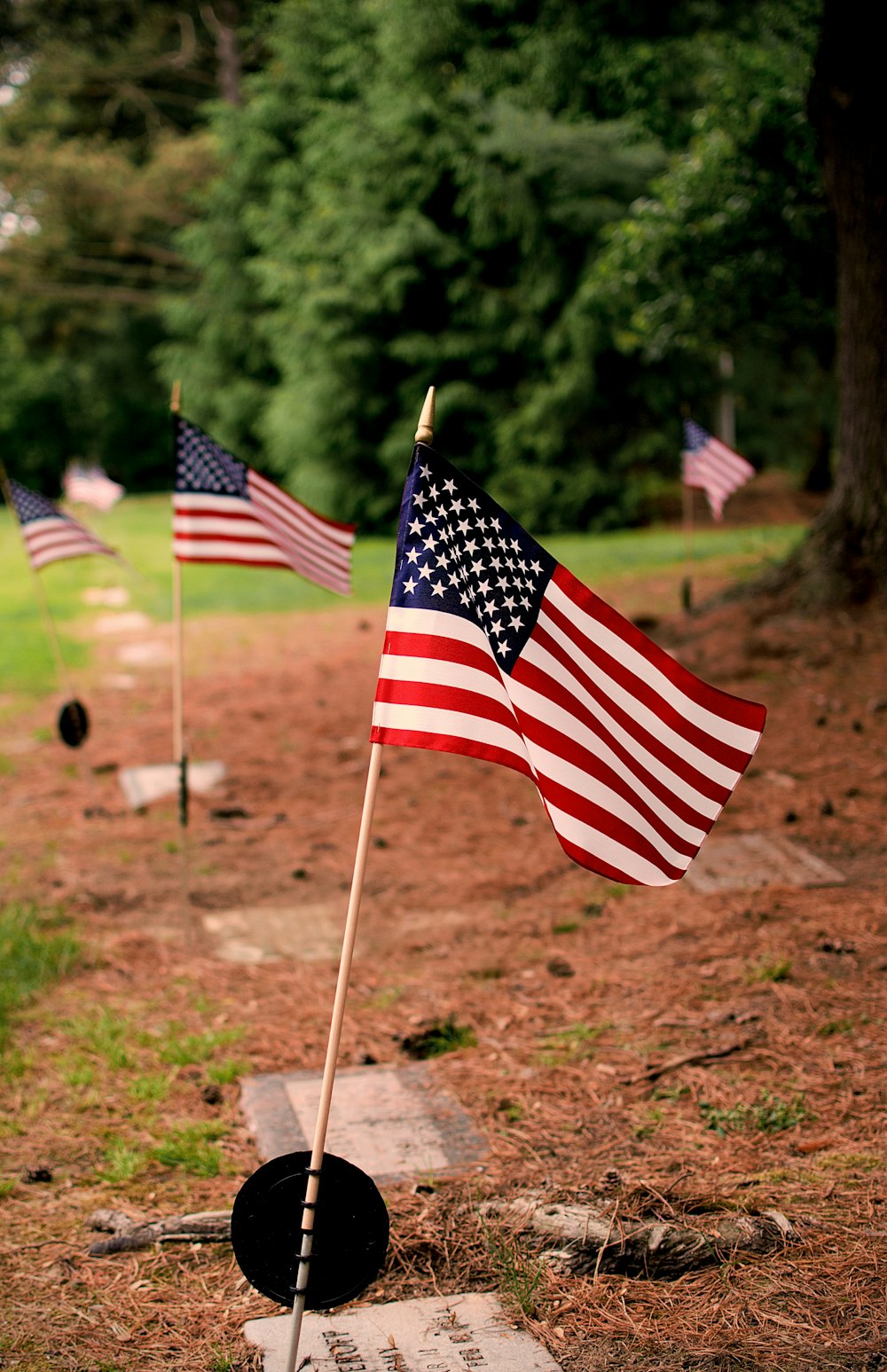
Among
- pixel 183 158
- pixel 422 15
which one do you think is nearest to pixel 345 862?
pixel 422 15

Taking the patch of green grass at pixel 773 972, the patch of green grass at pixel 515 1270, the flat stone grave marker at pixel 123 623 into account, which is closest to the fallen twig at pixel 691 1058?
the patch of green grass at pixel 773 972

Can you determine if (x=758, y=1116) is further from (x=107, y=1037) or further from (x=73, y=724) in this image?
(x=73, y=724)

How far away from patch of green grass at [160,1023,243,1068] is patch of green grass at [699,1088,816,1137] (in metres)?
1.65

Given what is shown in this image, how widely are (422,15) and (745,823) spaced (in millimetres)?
16202

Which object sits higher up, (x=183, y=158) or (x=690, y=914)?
(x=183, y=158)

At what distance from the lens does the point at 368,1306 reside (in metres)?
2.82

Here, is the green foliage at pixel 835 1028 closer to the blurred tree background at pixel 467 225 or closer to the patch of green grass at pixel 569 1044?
the patch of green grass at pixel 569 1044

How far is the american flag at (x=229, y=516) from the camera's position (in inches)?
208

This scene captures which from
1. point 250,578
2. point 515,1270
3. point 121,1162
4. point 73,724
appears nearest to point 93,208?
point 250,578

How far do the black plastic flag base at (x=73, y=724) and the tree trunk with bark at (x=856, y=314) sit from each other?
5.03 m

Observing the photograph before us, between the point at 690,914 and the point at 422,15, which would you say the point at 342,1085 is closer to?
the point at 690,914

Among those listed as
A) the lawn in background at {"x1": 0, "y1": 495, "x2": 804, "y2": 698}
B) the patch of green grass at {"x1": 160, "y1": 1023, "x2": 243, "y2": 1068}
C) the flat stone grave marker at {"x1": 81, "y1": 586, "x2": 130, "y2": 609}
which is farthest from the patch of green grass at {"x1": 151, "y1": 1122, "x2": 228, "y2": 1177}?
the flat stone grave marker at {"x1": 81, "y1": 586, "x2": 130, "y2": 609}

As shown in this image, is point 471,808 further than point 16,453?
No

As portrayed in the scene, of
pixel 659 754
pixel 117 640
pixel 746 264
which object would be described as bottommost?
pixel 117 640
